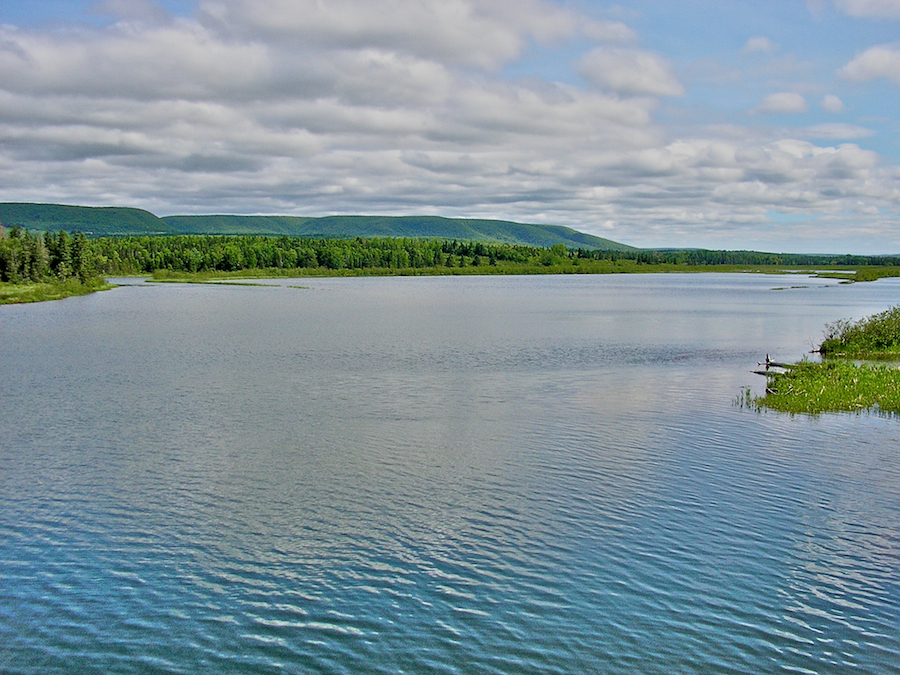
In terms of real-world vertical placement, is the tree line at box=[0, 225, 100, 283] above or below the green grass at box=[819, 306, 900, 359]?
above

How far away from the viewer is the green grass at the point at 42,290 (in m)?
100

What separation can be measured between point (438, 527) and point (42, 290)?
111m

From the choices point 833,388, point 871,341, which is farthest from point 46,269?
point 833,388

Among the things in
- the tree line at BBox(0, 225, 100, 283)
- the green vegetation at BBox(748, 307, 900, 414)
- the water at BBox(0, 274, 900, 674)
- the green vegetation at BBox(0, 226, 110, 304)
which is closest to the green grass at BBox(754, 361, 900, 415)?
the green vegetation at BBox(748, 307, 900, 414)

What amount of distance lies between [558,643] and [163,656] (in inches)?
249

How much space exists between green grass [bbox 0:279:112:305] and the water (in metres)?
71.1

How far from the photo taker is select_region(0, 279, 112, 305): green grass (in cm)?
10044

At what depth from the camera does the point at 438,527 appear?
690 inches

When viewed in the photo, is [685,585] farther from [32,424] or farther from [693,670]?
[32,424]

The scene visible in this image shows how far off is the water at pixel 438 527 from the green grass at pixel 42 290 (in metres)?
71.1

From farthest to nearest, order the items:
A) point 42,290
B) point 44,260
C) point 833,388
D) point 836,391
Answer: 1. point 44,260
2. point 42,290
3. point 833,388
4. point 836,391

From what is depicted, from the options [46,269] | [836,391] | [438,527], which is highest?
[46,269]

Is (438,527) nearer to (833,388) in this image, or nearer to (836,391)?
(836,391)

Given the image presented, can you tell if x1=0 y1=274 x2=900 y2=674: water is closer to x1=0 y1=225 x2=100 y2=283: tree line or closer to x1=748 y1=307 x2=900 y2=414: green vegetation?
x1=748 y1=307 x2=900 y2=414: green vegetation
